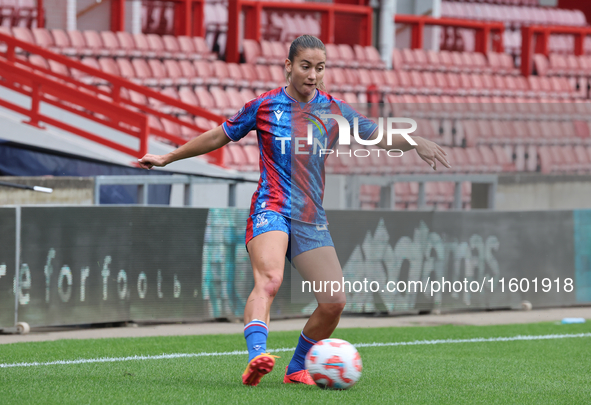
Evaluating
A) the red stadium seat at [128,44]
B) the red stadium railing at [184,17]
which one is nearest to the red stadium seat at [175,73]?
the red stadium seat at [128,44]

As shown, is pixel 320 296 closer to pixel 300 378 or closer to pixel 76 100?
pixel 300 378

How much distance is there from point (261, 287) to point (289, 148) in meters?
0.78

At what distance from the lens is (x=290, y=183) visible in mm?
4656

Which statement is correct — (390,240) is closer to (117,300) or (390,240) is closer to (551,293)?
(551,293)

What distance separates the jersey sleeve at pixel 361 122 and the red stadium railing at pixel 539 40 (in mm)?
20122

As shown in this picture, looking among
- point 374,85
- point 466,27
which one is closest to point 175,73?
point 374,85

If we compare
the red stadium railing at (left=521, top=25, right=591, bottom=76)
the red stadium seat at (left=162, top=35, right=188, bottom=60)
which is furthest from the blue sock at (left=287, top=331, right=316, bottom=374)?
the red stadium railing at (left=521, top=25, right=591, bottom=76)

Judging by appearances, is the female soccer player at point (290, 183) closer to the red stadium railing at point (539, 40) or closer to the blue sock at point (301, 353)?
the blue sock at point (301, 353)

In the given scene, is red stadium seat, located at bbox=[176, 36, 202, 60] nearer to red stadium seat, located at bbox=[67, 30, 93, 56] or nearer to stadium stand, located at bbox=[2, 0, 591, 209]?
stadium stand, located at bbox=[2, 0, 591, 209]

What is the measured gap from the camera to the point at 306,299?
9859 mm

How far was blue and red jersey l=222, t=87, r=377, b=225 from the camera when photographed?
4629 mm

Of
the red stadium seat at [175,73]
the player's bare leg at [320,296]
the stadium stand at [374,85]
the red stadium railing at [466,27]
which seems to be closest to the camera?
the player's bare leg at [320,296]

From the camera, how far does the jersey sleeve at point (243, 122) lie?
4.74 metres

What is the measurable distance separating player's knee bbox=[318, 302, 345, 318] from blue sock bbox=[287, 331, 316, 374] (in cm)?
23
